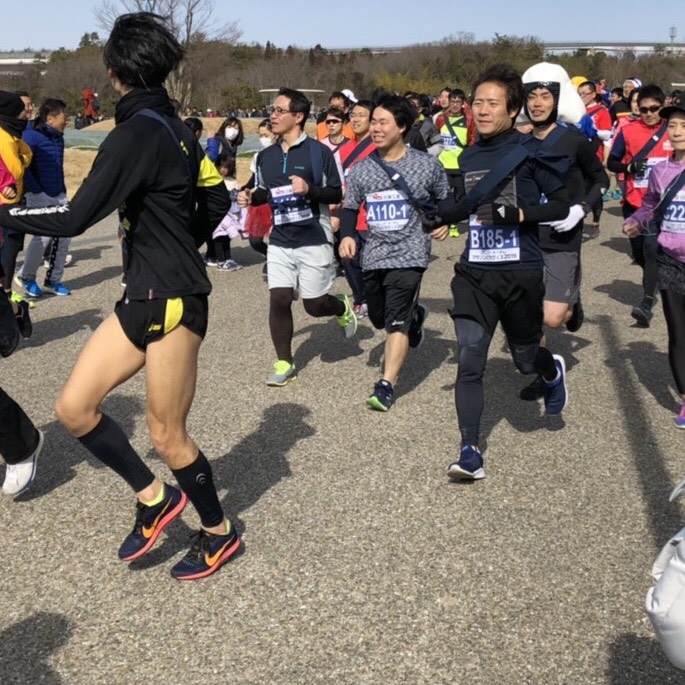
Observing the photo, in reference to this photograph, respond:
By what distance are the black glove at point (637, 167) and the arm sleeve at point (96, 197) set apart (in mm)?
6607

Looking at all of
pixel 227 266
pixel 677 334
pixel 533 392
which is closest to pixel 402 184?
pixel 533 392

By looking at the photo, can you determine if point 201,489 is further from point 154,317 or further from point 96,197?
point 96,197

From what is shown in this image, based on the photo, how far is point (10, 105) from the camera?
6.32 metres

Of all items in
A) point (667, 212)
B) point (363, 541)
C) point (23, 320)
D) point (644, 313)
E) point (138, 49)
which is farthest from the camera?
point (644, 313)

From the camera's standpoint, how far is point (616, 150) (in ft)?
29.0

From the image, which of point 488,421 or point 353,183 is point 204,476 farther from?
point 353,183

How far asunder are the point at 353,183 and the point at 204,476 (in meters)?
2.83

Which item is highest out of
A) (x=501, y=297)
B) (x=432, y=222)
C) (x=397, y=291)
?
(x=432, y=222)

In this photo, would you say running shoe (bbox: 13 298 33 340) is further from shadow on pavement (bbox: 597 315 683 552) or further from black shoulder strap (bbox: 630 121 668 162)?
black shoulder strap (bbox: 630 121 668 162)

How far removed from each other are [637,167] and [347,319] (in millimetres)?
3610

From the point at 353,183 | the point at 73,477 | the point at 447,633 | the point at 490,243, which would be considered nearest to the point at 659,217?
the point at 490,243

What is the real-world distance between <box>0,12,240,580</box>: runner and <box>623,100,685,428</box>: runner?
3.12 m

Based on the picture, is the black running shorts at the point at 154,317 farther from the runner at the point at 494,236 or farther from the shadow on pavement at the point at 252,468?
the runner at the point at 494,236

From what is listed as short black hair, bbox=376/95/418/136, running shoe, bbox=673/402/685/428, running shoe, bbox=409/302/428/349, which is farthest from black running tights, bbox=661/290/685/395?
short black hair, bbox=376/95/418/136
